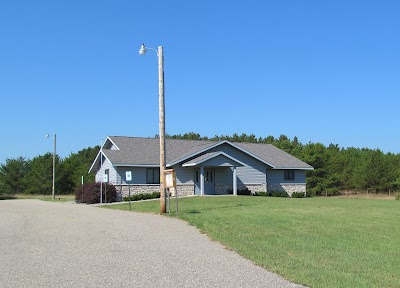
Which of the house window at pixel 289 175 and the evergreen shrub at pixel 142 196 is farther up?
the house window at pixel 289 175

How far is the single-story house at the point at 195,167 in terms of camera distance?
37.4 m

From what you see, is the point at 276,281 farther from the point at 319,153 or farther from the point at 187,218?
the point at 319,153

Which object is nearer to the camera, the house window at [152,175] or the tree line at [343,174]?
the house window at [152,175]

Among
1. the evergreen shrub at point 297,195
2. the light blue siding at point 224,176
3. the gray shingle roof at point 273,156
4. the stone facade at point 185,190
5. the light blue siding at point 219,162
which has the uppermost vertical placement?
the gray shingle roof at point 273,156

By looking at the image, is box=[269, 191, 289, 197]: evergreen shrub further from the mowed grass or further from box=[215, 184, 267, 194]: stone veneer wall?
the mowed grass

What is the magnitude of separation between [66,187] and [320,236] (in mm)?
63969

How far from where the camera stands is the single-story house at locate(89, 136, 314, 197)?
37.4 m

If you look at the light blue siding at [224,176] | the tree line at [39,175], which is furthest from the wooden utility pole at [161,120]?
the tree line at [39,175]

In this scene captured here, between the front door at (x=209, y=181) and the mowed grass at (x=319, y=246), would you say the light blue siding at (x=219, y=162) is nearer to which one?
the front door at (x=209, y=181)

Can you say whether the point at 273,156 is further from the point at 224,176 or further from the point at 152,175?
the point at 152,175

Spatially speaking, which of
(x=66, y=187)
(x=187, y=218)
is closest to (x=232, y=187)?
(x=187, y=218)

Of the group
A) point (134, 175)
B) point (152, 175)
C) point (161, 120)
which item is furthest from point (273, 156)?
point (161, 120)

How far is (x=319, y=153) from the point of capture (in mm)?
61031

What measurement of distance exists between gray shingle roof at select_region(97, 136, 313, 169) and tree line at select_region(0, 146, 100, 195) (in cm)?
2866
